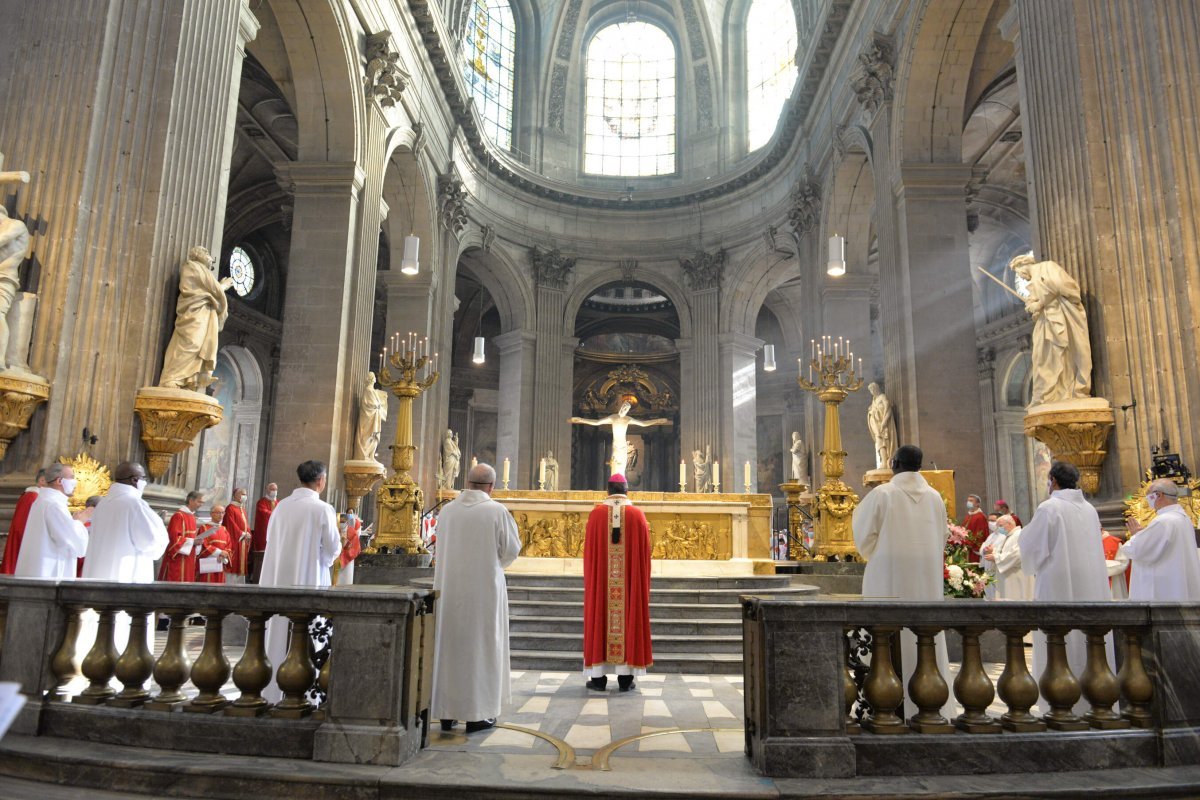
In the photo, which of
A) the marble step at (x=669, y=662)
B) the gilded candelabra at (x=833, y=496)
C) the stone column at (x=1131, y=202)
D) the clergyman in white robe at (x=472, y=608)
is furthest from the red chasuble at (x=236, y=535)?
the stone column at (x=1131, y=202)

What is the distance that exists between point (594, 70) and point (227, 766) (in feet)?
83.5

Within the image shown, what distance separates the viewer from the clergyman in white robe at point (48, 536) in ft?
16.8

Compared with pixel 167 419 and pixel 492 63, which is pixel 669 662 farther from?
pixel 492 63

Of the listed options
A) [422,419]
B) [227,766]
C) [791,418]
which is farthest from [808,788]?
[791,418]

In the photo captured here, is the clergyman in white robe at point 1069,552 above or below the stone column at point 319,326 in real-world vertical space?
below

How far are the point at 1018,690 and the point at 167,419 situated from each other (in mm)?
6806

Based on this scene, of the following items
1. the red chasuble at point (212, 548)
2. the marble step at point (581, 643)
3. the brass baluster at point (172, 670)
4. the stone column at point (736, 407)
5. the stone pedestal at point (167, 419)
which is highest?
the stone column at point (736, 407)

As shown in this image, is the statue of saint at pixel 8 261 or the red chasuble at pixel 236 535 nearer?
the statue of saint at pixel 8 261

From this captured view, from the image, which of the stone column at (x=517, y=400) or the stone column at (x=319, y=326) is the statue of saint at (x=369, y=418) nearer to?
the stone column at (x=319, y=326)

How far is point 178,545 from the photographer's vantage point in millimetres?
7301

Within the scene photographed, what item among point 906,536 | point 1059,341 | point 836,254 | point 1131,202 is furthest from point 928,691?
point 836,254

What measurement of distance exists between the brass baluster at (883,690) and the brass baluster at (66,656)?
12.4 ft

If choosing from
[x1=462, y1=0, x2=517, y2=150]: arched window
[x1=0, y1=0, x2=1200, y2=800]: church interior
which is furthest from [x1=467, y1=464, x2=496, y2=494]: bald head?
[x1=462, y1=0, x2=517, y2=150]: arched window

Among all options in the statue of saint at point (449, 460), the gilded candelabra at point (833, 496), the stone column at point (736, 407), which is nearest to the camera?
the gilded candelabra at point (833, 496)
